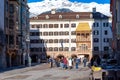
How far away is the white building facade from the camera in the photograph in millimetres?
133750

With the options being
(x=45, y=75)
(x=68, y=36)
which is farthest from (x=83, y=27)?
(x=45, y=75)

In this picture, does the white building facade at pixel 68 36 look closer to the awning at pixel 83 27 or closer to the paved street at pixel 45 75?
the awning at pixel 83 27

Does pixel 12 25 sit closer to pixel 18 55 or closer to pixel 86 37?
pixel 18 55

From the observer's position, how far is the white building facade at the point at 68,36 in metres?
134

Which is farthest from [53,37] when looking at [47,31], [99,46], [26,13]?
[26,13]

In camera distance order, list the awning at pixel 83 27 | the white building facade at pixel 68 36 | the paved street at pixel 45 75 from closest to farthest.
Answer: the paved street at pixel 45 75 → the awning at pixel 83 27 → the white building facade at pixel 68 36

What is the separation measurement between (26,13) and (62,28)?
3625 centimetres

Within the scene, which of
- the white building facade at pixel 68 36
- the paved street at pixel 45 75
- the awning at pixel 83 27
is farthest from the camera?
the white building facade at pixel 68 36

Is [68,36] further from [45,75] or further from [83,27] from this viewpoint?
[45,75]

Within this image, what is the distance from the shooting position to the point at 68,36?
442ft

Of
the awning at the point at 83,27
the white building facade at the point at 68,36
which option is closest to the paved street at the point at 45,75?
the white building facade at the point at 68,36

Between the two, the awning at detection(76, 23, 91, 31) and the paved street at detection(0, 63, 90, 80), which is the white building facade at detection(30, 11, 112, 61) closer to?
the awning at detection(76, 23, 91, 31)

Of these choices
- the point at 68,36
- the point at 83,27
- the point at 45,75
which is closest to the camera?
the point at 45,75

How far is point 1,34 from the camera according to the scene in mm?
71250
